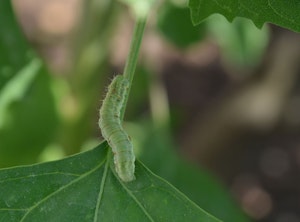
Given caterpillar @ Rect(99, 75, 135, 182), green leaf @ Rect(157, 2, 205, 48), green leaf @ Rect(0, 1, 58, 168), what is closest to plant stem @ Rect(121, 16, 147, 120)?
caterpillar @ Rect(99, 75, 135, 182)

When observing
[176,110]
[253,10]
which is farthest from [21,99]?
[176,110]

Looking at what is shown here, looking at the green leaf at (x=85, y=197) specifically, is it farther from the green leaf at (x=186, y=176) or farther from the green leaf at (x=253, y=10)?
the green leaf at (x=186, y=176)

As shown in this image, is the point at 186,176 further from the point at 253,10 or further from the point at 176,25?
the point at 253,10

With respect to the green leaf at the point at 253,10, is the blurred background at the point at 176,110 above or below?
below

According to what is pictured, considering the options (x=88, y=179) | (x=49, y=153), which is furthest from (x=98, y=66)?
(x=88, y=179)

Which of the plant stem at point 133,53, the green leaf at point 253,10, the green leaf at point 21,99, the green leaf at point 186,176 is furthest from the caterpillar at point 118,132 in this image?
the green leaf at point 186,176

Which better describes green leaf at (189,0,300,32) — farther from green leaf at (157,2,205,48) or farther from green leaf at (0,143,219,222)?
green leaf at (157,2,205,48)

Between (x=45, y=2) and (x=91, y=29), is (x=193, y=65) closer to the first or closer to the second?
(x=45, y=2)
